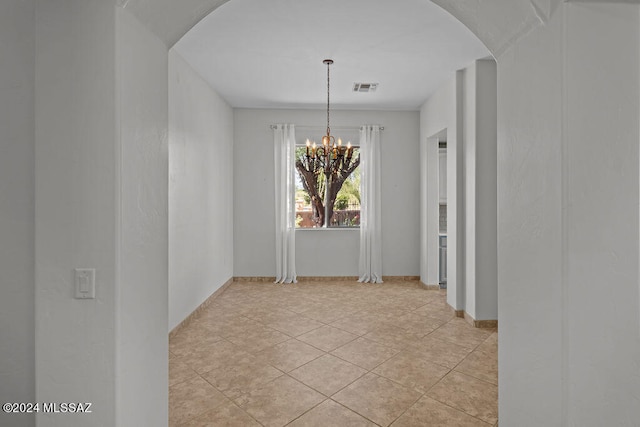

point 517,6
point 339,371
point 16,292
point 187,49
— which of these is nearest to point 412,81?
point 187,49

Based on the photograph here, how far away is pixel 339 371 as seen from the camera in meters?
2.70

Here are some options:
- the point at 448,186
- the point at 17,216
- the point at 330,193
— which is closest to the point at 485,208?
the point at 448,186

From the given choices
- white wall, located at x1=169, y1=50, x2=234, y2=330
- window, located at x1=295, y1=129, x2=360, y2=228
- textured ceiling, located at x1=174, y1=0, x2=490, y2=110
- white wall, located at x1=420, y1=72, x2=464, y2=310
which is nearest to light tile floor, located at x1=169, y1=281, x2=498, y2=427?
white wall, located at x1=169, y1=50, x2=234, y2=330

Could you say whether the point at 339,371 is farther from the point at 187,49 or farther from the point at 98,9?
the point at 187,49

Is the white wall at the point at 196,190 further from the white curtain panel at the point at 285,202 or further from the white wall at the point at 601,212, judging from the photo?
the white wall at the point at 601,212

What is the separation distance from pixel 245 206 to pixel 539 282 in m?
4.91

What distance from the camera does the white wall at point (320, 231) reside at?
19.0 ft

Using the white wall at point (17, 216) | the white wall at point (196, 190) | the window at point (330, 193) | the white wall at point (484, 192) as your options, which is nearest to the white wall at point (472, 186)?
the white wall at point (484, 192)

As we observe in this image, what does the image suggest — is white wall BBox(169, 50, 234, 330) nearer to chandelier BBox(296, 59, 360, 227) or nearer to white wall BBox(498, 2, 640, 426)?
chandelier BBox(296, 59, 360, 227)

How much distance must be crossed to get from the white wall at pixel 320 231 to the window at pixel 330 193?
216 millimetres

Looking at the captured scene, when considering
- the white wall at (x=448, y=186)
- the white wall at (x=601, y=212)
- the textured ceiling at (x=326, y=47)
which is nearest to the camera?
the white wall at (x=601, y=212)

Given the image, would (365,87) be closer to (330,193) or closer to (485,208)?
(330,193)

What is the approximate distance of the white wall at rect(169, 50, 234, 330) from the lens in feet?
11.4

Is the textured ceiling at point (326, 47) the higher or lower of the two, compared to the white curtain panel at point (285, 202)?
higher
